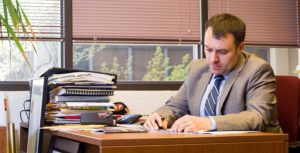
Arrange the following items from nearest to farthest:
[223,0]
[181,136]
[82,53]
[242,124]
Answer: [181,136] < [242,124] < [82,53] < [223,0]

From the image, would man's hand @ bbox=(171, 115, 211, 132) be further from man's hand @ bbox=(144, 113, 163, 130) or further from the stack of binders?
the stack of binders

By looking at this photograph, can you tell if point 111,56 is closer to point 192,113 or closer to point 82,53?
point 82,53

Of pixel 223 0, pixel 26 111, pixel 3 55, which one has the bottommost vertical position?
pixel 26 111

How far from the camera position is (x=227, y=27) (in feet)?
7.66

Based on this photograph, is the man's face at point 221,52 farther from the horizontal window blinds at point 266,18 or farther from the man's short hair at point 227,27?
the horizontal window blinds at point 266,18

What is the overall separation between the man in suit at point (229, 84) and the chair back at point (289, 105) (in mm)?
270

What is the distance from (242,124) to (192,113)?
617 mm

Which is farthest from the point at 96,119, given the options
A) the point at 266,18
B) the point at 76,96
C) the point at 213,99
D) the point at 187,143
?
the point at 266,18

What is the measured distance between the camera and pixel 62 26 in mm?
3338

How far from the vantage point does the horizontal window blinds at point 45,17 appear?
328cm

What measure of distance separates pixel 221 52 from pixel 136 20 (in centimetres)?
128

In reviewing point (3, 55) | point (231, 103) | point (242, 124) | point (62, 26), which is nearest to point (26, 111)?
point (3, 55)

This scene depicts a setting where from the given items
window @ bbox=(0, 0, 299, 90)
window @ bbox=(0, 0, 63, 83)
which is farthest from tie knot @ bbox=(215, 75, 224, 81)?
window @ bbox=(0, 0, 63, 83)

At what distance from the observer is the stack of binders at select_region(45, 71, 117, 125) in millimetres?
2588
